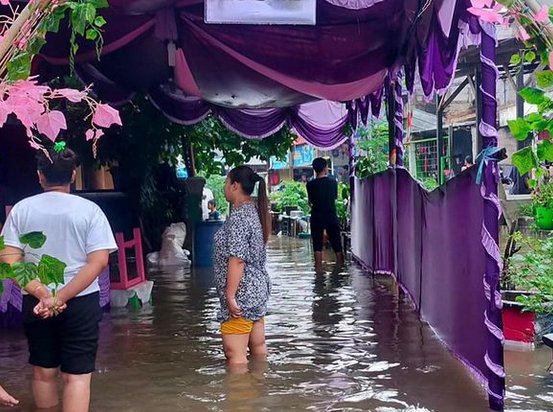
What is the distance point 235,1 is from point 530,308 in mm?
3037

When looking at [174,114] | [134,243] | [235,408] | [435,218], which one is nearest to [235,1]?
[435,218]

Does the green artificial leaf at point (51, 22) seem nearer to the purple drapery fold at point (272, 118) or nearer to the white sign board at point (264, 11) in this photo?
the white sign board at point (264, 11)

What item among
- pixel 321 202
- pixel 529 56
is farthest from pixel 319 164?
pixel 529 56

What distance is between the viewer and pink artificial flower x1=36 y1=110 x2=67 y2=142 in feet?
8.48

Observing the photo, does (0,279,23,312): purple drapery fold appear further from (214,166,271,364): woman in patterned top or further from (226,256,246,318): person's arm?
(226,256,246,318): person's arm

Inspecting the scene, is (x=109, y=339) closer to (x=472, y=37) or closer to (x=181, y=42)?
(x=181, y=42)

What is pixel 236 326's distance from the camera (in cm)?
529

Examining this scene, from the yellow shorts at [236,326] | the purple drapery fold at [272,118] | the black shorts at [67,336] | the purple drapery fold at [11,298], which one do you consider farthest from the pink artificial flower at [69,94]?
the purple drapery fold at [272,118]

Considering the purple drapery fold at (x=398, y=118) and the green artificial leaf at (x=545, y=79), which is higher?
the purple drapery fold at (x=398, y=118)

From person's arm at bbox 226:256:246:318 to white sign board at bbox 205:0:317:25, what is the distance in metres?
1.79

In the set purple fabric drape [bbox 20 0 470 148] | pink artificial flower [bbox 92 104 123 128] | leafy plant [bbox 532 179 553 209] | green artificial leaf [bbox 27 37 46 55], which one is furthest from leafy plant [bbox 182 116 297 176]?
pink artificial flower [bbox 92 104 123 128]

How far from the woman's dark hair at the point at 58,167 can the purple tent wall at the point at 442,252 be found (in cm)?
247

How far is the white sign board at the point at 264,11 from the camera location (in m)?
5.37

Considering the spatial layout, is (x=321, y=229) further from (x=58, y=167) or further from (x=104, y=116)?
(x=104, y=116)
